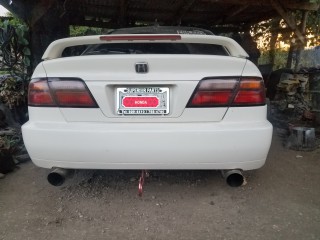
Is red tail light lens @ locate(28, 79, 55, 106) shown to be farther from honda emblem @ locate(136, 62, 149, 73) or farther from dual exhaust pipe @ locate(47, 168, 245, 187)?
honda emblem @ locate(136, 62, 149, 73)

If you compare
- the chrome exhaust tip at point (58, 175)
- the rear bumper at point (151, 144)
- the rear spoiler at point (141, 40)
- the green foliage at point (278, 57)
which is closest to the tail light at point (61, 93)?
the rear bumper at point (151, 144)

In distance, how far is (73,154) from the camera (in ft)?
7.05

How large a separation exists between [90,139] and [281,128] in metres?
3.81

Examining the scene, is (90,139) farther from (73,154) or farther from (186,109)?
(186,109)

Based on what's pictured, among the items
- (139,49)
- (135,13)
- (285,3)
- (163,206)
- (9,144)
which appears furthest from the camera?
(135,13)

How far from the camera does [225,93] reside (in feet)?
7.04

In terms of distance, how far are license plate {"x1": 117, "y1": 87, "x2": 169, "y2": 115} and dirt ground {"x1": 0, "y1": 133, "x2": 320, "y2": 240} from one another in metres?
0.82

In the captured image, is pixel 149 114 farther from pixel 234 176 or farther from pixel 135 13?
pixel 135 13

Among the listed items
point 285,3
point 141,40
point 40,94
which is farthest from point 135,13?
point 40,94

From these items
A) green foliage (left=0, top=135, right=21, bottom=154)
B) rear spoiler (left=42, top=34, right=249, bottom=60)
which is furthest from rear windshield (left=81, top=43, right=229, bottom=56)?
green foliage (left=0, top=135, right=21, bottom=154)

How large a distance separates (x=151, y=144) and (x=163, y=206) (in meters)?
0.67

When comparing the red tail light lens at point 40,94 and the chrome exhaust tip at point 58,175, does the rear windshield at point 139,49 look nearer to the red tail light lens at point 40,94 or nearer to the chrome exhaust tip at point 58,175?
the red tail light lens at point 40,94

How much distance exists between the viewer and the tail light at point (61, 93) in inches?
84.1

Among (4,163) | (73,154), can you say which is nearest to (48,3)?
(4,163)
